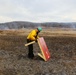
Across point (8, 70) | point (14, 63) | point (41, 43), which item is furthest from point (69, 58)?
point (8, 70)

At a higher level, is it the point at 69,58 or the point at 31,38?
the point at 31,38

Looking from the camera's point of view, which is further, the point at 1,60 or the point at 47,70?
the point at 1,60

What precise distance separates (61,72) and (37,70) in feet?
4.37

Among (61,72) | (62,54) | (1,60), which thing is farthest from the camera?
(62,54)

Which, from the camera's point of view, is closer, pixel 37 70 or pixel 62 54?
pixel 37 70

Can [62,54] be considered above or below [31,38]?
below

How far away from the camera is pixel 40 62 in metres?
18.9

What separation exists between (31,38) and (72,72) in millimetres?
5170

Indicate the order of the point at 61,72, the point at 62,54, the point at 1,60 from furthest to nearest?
the point at 62,54
the point at 1,60
the point at 61,72

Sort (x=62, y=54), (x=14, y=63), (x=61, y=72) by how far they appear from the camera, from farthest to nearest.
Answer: (x=62, y=54)
(x=14, y=63)
(x=61, y=72)

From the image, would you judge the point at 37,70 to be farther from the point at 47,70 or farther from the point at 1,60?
the point at 1,60

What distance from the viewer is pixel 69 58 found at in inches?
808

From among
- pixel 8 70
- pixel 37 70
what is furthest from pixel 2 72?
pixel 37 70

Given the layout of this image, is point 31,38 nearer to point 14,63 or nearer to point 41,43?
point 41,43
